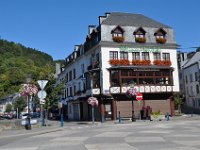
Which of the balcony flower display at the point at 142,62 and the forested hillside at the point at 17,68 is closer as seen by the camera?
the balcony flower display at the point at 142,62

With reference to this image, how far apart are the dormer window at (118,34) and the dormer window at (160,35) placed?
205 inches

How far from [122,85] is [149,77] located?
13.0 ft

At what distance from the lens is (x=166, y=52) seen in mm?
49625

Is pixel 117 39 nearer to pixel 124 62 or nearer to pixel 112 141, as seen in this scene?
pixel 124 62

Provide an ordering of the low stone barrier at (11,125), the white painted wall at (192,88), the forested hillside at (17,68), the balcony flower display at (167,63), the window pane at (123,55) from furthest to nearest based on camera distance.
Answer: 1. the white painted wall at (192,88)
2. the forested hillside at (17,68)
3. the balcony flower display at (167,63)
4. the window pane at (123,55)
5. the low stone barrier at (11,125)

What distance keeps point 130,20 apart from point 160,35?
4760mm

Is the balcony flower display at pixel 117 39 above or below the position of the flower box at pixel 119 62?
above

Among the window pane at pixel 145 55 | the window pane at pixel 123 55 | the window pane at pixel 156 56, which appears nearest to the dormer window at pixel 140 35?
the window pane at pixel 145 55

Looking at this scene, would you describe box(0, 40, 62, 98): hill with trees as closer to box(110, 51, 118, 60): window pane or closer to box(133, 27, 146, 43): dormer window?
box(110, 51, 118, 60): window pane

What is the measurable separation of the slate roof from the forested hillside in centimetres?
1100

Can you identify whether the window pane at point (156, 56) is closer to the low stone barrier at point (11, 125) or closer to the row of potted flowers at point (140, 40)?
the row of potted flowers at point (140, 40)

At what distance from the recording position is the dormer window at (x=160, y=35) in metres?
49.5

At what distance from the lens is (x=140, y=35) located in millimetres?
49062

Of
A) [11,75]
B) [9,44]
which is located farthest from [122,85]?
[9,44]
